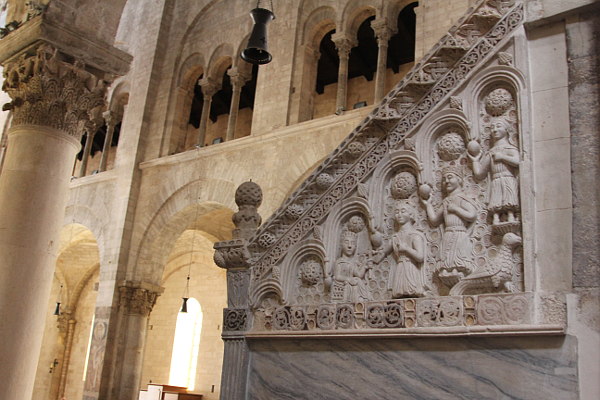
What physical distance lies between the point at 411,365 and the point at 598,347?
→ 1155mm

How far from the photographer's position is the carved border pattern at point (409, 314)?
3.81m

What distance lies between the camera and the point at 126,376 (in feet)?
48.0

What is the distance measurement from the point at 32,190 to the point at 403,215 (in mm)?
4389

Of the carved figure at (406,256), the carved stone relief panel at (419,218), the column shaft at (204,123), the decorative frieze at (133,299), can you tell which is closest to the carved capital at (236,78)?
the column shaft at (204,123)

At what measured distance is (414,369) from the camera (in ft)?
13.6

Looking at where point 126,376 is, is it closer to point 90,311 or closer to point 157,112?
point 157,112

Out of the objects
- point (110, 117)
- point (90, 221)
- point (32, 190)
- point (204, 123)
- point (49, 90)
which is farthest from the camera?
point (110, 117)

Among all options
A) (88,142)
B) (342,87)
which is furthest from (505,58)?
(88,142)

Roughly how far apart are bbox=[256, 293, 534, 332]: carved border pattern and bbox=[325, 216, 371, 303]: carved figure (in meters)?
0.09

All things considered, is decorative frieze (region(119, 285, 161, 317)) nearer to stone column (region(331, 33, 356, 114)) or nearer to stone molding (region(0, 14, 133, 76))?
stone column (region(331, 33, 356, 114))

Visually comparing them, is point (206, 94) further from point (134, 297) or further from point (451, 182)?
point (451, 182)

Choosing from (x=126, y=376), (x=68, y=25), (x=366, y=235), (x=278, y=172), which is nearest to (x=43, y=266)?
(x=68, y=25)

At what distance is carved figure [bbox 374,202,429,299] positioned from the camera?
4.28 metres

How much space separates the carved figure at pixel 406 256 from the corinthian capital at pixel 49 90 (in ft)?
15.5
